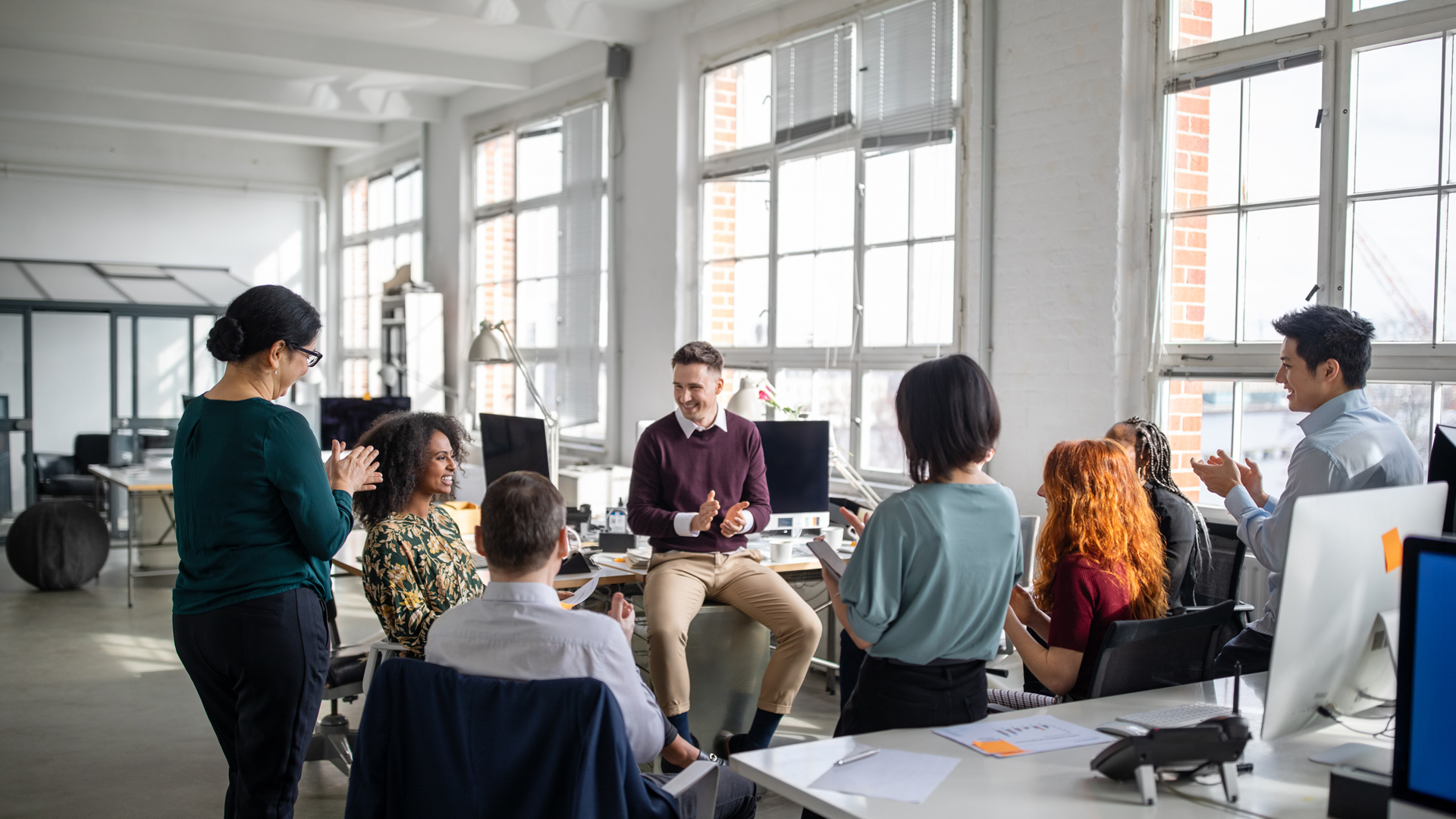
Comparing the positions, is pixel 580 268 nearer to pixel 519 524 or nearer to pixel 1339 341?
pixel 1339 341

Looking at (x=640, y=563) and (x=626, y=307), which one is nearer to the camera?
(x=640, y=563)

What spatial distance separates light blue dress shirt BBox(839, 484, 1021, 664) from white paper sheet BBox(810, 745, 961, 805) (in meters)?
0.29

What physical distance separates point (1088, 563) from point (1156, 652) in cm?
25

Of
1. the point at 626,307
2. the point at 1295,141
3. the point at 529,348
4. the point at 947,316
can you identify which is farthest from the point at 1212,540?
the point at 529,348

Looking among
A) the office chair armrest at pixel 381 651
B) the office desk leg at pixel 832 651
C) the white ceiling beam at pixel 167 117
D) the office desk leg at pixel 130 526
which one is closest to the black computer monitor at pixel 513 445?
the office chair armrest at pixel 381 651

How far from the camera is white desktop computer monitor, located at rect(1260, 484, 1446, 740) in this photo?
161 centimetres

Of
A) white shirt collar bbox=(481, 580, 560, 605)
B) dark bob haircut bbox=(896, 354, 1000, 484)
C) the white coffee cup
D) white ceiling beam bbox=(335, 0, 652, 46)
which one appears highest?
white ceiling beam bbox=(335, 0, 652, 46)

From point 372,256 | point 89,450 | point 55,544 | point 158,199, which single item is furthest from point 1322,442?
point 158,199

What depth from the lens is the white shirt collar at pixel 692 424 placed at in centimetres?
380

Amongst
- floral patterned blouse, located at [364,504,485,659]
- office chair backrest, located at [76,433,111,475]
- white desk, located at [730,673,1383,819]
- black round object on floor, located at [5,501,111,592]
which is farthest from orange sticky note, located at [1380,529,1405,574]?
office chair backrest, located at [76,433,111,475]

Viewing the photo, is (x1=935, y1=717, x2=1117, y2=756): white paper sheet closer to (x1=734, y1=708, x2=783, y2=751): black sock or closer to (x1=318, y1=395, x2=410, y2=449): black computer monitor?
(x1=734, y1=708, x2=783, y2=751): black sock

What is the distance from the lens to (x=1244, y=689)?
7.54 feet

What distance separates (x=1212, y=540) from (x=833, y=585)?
169 cm

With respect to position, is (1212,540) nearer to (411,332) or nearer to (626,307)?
(626,307)
